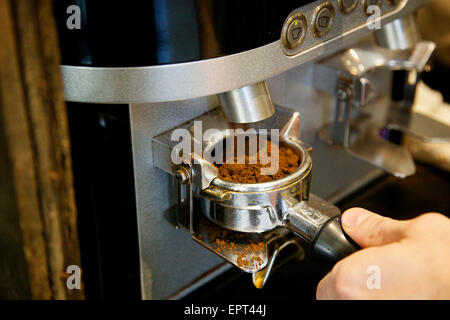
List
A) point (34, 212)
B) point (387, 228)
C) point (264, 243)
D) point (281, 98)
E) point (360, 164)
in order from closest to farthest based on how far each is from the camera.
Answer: point (34, 212), point (387, 228), point (264, 243), point (281, 98), point (360, 164)

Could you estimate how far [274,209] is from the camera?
0.59m

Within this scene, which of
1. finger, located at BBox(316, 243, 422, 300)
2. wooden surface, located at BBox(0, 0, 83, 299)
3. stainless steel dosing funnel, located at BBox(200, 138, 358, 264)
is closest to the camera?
wooden surface, located at BBox(0, 0, 83, 299)

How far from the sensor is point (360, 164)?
963 millimetres

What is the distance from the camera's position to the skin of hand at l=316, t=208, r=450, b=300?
468 mm

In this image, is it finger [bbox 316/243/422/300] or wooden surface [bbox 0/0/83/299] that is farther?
finger [bbox 316/243/422/300]

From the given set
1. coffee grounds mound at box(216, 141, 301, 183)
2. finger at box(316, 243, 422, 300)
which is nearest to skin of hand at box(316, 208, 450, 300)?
finger at box(316, 243, 422, 300)

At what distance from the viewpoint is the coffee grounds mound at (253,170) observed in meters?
0.61

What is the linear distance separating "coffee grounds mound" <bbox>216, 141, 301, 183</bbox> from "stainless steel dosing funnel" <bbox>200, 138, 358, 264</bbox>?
0.6 inches

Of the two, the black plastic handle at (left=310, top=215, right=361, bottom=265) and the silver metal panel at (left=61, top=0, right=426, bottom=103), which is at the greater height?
the silver metal panel at (left=61, top=0, right=426, bottom=103)

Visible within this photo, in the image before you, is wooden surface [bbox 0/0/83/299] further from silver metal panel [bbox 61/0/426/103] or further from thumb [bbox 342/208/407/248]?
thumb [bbox 342/208/407/248]

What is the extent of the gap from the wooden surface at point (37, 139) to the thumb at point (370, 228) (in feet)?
0.80
